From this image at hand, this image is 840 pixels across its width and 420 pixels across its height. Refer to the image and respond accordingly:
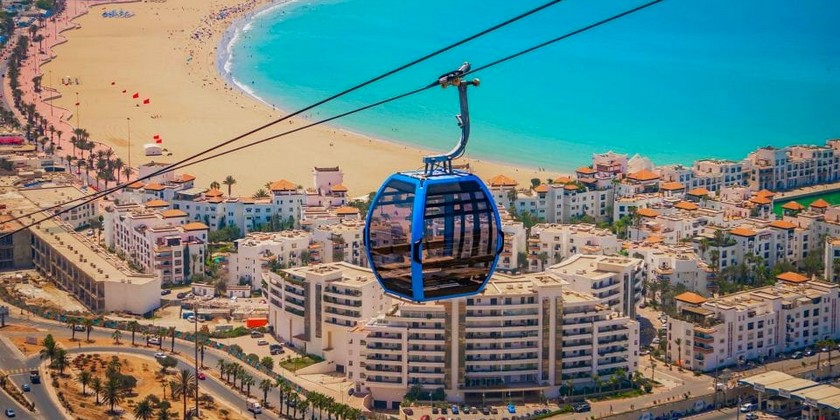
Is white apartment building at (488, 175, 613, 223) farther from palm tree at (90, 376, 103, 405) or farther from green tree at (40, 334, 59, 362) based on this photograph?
palm tree at (90, 376, 103, 405)

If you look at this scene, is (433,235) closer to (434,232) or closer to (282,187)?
(434,232)

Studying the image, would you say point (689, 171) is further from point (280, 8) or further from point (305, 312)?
point (280, 8)

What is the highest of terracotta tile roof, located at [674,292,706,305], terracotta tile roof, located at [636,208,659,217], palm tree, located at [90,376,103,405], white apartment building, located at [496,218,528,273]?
terracotta tile roof, located at [636,208,659,217]

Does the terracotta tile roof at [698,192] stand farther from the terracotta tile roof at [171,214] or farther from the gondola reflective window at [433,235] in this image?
the gondola reflective window at [433,235]

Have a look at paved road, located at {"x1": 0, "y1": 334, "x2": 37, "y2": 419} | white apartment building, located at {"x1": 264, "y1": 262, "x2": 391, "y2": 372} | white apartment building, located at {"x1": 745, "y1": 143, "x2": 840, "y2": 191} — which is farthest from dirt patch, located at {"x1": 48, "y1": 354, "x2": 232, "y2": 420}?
white apartment building, located at {"x1": 745, "y1": 143, "x2": 840, "y2": 191}

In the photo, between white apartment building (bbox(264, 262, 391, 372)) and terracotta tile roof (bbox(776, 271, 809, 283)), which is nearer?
white apartment building (bbox(264, 262, 391, 372))

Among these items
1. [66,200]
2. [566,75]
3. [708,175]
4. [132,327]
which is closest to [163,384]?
[132,327]
